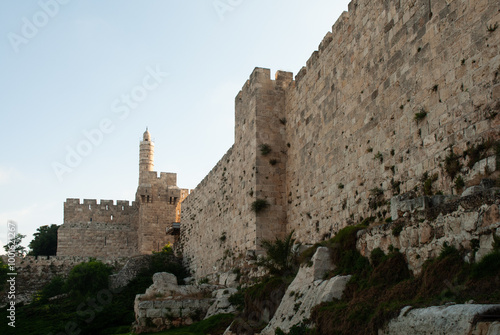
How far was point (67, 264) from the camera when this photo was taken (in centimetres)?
2650

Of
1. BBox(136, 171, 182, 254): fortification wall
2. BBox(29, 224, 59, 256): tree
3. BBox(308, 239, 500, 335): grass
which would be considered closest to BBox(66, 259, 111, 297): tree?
BBox(136, 171, 182, 254): fortification wall

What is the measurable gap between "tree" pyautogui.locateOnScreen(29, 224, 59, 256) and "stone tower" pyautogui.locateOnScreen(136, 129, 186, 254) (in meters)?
8.69

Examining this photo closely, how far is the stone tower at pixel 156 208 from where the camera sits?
3139 centimetres

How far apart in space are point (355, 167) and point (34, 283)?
20.0m

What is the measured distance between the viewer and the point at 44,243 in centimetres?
3753

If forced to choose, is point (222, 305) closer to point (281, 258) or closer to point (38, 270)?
point (281, 258)

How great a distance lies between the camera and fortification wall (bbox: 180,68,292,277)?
14.0 metres

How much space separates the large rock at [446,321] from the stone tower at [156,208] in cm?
2691

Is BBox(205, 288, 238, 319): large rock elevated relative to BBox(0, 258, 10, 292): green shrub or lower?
lower

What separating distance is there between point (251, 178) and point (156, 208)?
18097mm

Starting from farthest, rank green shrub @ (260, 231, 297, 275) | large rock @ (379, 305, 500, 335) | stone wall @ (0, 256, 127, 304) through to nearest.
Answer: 1. stone wall @ (0, 256, 127, 304)
2. green shrub @ (260, 231, 297, 275)
3. large rock @ (379, 305, 500, 335)

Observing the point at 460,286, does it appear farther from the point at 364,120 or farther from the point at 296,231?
the point at 296,231

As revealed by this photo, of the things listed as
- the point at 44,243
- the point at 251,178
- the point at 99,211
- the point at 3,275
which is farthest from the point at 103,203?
the point at 251,178

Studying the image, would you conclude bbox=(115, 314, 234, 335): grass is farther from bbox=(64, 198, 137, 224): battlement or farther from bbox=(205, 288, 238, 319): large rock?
bbox=(64, 198, 137, 224): battlement
